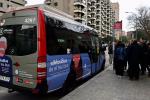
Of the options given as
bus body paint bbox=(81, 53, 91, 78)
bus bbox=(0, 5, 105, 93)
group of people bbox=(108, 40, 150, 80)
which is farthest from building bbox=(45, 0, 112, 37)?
bus bbox=(0, 5, 105, 93)

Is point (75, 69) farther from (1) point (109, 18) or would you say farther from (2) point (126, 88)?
(1) point (109, 18)

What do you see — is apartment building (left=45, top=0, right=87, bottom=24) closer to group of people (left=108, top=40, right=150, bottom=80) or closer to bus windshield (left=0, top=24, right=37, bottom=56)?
group of people (left=108, top=40, right=150, bottom=80)

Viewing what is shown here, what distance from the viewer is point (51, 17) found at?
27.8ft

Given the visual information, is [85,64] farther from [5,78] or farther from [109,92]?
[5,78]

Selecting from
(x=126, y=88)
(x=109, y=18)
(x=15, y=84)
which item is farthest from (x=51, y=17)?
(x=109, y=18)

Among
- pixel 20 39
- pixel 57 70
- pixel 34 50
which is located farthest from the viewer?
pixel 57 70

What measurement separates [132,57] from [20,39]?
549 cm

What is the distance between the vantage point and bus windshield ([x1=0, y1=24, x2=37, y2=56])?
7.89 m

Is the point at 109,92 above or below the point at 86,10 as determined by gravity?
below

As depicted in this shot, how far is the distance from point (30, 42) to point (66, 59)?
170cm

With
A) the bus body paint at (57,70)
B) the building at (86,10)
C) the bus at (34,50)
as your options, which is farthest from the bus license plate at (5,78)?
the building at (86,10)

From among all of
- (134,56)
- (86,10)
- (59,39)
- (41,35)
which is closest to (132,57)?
(134,56)

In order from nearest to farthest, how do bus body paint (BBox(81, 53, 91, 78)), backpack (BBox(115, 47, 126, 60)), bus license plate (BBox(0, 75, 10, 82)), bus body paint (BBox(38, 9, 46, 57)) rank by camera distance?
bus body paint (BBox(38, 9, 46, 57)) → bus license plate (BBox(0, 75, 10, 82)) → bus body paint (BBox(81, 53, 91, 78)) → backpack (BBox(115, 47, 126, 60))

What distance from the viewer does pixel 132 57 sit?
38.7 feet
